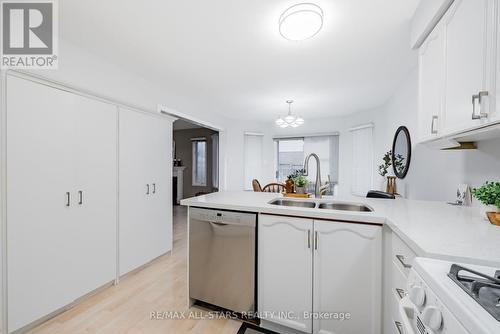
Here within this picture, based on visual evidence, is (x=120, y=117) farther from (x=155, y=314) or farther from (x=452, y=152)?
(x=452, y=152)

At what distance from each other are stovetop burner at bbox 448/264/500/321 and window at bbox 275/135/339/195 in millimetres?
4411

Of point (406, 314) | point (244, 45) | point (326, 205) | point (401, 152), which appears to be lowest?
point (406, 314)

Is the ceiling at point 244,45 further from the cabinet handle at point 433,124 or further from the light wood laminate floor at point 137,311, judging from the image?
the light wood laminate floor at point 137,311

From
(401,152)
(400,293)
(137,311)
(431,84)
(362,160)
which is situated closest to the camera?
(400,293)

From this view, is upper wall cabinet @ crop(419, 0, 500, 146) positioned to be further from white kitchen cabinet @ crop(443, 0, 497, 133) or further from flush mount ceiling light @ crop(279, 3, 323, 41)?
flush mount ceiling light @ crop(279, 3, 323, 41)

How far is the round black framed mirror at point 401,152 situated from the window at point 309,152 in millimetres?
2016

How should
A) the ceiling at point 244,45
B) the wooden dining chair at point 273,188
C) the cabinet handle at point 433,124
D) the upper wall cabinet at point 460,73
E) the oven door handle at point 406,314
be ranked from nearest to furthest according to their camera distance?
the oven door handle at point 406,314 → the upper wall cabinet at point 460,73 → the cabinet handle at point 433,124 → the ceiling at point 244,45 → the wooden dining chair at point 273,188

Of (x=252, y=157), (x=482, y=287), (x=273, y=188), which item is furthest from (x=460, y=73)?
(x=252, y=157)

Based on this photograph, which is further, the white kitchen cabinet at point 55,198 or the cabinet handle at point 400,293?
the white kitchen cabinet at point 55,198

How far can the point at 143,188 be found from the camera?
2.58 m

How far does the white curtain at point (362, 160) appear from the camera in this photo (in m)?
4.44

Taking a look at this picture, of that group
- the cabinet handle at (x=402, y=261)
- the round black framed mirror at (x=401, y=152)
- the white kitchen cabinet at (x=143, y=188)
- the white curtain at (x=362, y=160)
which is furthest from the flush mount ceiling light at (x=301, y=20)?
the white curtain at (x=362, y=160)

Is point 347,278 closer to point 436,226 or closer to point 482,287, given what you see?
point 436,226

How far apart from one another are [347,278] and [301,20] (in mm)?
1823
